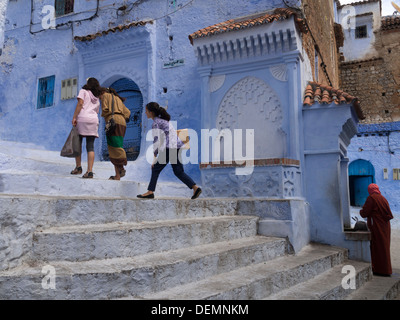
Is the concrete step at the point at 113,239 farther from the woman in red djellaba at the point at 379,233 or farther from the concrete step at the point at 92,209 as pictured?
the woman in red djellaba at the point at 379,233

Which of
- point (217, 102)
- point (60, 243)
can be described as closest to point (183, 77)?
point (217, 102)

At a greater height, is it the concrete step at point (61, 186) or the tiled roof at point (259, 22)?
the tiled roof at point (259, 22)

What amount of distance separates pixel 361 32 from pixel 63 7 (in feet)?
53.4

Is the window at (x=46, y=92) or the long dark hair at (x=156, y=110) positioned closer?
the long dark hair at (x=156, y=110)

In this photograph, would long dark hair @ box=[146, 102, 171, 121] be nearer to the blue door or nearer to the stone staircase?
the stone staircase

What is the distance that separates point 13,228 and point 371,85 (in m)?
20.1

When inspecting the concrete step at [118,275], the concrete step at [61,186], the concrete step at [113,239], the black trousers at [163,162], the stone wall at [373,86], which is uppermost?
the stone wall at [373,86]

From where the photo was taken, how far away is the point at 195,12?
955 centimetres

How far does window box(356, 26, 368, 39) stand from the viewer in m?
20.6

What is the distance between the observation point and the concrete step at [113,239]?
9.23ft

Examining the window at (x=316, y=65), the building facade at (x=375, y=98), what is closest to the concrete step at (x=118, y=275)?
the window at (x=316, y=65)

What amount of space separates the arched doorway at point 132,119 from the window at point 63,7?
3.42 metres

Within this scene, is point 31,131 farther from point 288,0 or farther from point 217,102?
point 288,0

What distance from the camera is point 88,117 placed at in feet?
18.5
